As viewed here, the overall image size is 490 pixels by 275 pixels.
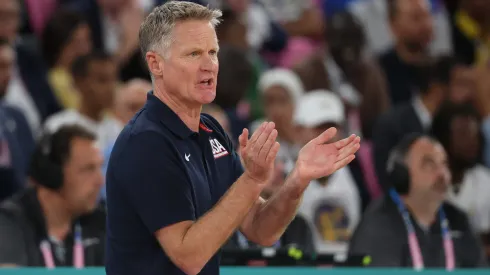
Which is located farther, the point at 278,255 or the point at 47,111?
the point at 47,111

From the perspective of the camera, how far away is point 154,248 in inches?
123

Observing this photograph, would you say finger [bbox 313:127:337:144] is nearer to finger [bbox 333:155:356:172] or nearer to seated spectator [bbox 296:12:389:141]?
finger [bbox 333:155:356:172]

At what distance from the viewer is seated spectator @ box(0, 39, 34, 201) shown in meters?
6.39

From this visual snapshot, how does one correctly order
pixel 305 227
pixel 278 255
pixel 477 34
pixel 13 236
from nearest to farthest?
pixel 278 255
pixel 13 236
pixel 305 227
pixel 477 34

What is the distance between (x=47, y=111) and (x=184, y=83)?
13.9 ft

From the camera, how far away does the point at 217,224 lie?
3.00 meters

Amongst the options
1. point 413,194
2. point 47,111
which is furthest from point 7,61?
point 413,194

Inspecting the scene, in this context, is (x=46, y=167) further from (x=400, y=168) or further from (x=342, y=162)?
(x=342, y=162)

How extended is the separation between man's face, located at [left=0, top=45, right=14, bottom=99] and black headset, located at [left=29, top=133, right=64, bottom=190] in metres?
1.28

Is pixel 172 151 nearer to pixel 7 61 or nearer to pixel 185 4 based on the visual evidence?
pixel 185 4

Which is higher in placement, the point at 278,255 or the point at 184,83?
the point at 184,83

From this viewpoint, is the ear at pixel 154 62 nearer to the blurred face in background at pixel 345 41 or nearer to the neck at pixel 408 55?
the blurred face in background at pixel 345 41

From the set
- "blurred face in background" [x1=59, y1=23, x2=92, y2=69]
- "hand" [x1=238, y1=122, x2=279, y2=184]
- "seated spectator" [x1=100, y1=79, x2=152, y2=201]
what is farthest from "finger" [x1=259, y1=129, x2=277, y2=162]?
"blurred face in background" [x1=59, y1=23, x2=92, y2=69]

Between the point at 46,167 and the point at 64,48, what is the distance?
2.17 metres
